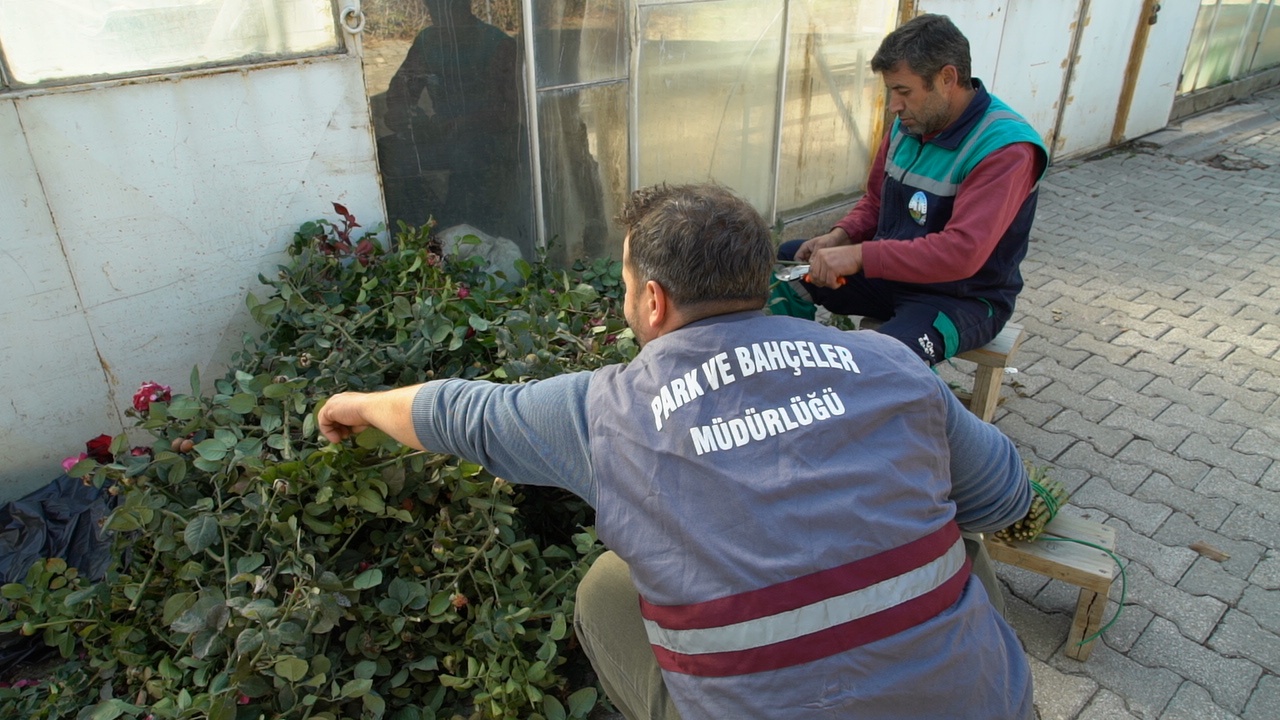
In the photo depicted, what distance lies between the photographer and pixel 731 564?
1365 millimetres

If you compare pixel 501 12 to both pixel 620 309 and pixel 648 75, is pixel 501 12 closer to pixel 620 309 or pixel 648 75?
pixel 648 75

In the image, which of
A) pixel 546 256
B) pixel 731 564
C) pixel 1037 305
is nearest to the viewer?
pixel 731 564

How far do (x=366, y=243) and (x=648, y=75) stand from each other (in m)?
1.67

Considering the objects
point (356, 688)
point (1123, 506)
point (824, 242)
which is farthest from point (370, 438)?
point (1123, 506)

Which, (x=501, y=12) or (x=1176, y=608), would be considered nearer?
(x=1176, y=608)

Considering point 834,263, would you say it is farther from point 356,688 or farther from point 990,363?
point 356,688

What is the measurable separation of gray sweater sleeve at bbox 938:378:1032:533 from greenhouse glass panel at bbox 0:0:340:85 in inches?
95.7

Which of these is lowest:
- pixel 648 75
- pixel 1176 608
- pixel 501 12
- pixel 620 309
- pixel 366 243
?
pixel 1176 608

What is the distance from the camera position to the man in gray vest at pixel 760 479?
1367mm

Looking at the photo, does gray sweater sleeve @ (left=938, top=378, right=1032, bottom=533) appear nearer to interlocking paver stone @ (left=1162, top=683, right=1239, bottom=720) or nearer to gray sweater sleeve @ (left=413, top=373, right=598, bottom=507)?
gray sweater sleeve @ (left=413, top=373, right=598, bottom=507)

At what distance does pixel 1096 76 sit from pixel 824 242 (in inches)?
201

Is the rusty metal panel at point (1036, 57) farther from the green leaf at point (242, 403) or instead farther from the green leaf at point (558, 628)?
the green leaf at point (242, 403)

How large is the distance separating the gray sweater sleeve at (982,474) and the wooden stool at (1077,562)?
0.79 metres

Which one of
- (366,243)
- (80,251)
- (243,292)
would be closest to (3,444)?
(80,251)
